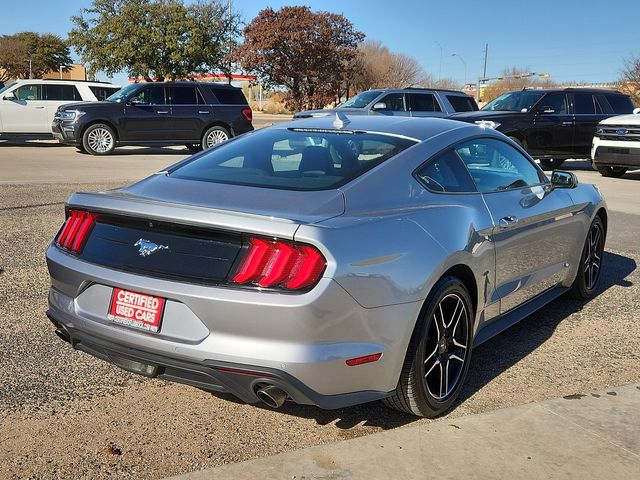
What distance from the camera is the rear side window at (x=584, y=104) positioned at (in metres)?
17.2

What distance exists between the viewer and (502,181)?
14.9 ft

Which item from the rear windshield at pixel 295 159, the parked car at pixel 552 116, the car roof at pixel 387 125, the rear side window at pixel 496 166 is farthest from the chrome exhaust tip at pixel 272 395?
the parked car at pixel 552 116

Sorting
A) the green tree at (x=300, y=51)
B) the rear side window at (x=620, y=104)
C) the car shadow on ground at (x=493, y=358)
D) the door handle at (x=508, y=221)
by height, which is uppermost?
the green tree at (x=300, y=51)

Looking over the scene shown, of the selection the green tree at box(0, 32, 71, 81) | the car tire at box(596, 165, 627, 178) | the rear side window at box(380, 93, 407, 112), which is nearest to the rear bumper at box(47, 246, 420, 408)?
the car tire at box(596, 165, 627, 178)

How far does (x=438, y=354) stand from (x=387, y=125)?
58.9 inches

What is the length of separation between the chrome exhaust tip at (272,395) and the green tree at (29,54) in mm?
64485

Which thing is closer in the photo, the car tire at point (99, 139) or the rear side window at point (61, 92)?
the car tire at point (99, 139)

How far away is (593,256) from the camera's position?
5906 millimetres

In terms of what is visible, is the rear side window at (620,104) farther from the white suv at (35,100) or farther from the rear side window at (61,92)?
the rear side window at (61,92)

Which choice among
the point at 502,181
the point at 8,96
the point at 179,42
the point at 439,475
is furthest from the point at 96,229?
the point at 179,42

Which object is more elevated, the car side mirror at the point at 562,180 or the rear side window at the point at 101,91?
the rear side window at the point at 101,91

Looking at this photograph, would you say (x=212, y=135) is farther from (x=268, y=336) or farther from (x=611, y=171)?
(x=268, y=336)

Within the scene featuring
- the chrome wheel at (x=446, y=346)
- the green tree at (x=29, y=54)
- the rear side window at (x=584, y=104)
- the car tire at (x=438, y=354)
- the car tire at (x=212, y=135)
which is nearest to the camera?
the car tire at (x=438, y=354)

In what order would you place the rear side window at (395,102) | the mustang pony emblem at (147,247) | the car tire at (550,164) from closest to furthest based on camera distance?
the mustang pony emblem at (147,247) < the rear side window at (395,102) < the car tire at (550,164)
